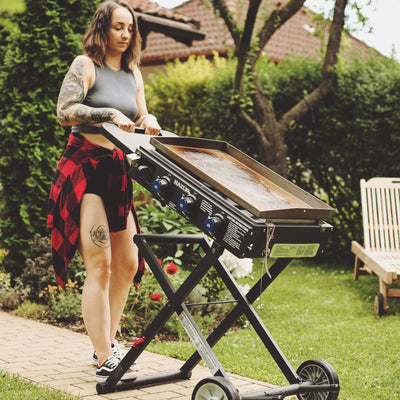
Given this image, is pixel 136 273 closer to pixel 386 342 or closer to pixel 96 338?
pixel 96 338

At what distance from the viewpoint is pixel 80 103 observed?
3057 mm

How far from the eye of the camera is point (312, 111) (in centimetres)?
839

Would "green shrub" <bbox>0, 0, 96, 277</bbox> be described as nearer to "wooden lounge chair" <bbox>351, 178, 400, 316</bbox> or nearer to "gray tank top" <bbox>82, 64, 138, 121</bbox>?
"gray tank top" <bbox>82, 64, 138, 121</bbox>

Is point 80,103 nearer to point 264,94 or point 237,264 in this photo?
point 237,264

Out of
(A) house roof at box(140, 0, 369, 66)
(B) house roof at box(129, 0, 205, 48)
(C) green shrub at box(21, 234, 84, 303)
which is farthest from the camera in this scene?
(A) house roof at box(140, 0, 369, 66)

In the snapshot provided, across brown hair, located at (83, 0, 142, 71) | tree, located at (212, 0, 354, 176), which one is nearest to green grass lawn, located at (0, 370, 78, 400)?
brown hair, located at (83, 0, 142, 71)

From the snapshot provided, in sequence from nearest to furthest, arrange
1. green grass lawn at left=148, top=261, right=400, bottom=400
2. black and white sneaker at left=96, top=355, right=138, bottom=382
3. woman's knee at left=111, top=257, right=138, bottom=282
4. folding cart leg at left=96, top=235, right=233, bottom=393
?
1. folding cart leg at left=96, top=235, right=233, bottom=393
2. black and white sneaker at left=96, top=355, right=138, bottom=382
3. woman's knee at left=111, top=257, right=138, bottom=282
4. green grass lawn at left=148, top=261, right=400, bottom=400

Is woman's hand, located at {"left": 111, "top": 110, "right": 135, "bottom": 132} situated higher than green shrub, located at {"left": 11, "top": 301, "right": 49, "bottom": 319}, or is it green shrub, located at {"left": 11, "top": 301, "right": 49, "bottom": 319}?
woman's hand, located at {"left": 111, "top": 110, "right": 135, "bottom": 132}

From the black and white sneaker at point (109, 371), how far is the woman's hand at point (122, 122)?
3.90 ft

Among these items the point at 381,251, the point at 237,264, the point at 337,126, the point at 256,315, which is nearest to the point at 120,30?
the point at 256,315

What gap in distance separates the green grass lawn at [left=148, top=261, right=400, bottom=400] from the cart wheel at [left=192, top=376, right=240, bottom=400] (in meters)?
1.00

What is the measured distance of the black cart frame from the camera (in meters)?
2.45

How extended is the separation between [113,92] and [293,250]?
141cm

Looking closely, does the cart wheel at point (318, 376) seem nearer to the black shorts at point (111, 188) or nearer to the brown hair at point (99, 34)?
the black shorts at point (111, 188)
